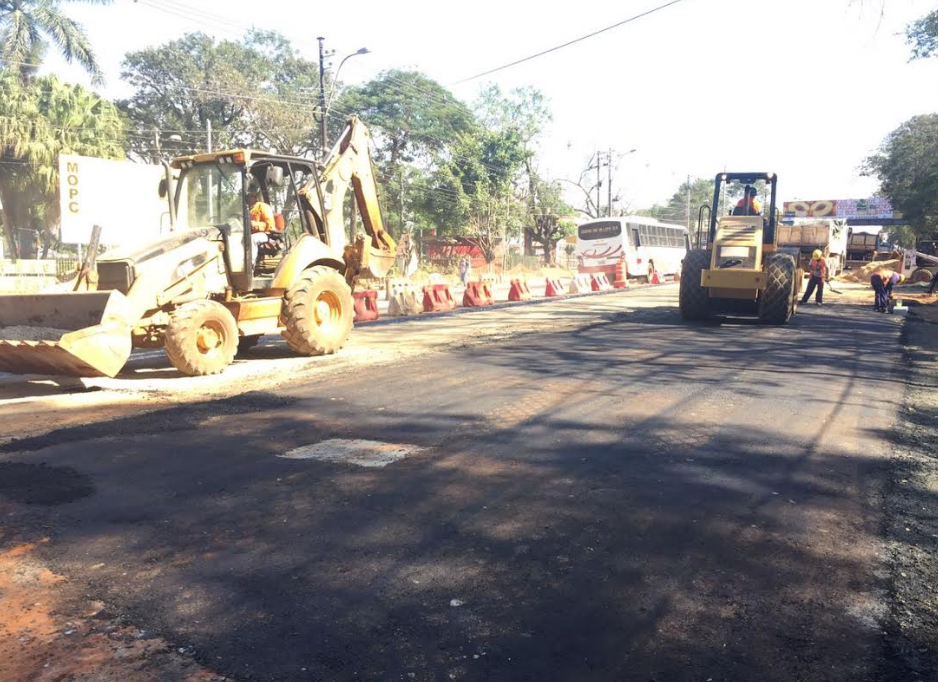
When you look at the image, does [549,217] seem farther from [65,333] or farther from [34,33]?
[65,333]

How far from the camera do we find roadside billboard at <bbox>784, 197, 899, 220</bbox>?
76.9 meters

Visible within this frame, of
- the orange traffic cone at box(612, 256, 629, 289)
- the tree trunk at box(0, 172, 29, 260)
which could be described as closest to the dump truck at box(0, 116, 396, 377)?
the orange traffic cone at box(612, 256, 629, 289)

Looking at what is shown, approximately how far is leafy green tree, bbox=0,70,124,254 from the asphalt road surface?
116ft

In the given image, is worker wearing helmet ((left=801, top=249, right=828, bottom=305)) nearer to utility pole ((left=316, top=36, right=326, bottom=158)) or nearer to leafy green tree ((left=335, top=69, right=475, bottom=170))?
utility pole ((left=316, top=36, right=326, bottom=158))

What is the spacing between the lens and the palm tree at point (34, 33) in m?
36.4

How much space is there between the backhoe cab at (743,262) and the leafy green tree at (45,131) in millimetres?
33606

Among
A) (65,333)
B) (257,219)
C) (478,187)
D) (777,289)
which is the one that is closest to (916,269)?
(777,289)

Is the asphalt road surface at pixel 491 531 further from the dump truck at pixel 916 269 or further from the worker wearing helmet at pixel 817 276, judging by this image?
the dump truck at pixel 916 269

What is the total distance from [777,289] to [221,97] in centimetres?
3860

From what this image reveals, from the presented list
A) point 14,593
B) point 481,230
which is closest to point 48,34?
point 481,230

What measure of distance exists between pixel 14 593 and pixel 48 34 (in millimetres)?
41345

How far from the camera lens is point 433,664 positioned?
121 inches

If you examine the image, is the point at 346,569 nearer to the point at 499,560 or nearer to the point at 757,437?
the point at 499,560

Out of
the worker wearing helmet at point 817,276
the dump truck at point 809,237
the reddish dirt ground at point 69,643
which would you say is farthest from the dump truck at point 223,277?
the dump truck at point 809,237
